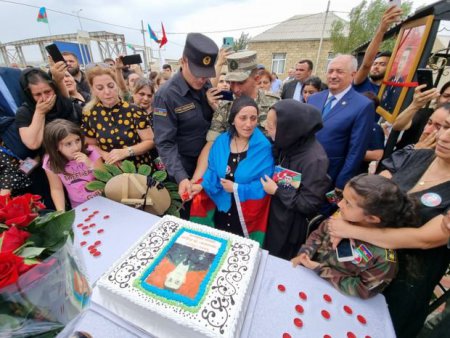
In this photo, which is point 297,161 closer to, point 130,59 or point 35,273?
point 35,273

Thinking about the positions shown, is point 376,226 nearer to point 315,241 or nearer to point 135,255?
point 315,241

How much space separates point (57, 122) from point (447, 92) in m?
3.43

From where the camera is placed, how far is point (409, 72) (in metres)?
2.18

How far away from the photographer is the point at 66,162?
1.81 meters

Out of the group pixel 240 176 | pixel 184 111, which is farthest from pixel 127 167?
pixel 240 176

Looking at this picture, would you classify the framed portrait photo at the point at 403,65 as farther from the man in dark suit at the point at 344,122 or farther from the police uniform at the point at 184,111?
the police uniform at the point at 184,111

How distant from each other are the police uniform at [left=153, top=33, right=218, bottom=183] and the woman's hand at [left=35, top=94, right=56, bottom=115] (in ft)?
2.77

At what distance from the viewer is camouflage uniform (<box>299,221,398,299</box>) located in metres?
0.98

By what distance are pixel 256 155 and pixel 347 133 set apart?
3.46 feet

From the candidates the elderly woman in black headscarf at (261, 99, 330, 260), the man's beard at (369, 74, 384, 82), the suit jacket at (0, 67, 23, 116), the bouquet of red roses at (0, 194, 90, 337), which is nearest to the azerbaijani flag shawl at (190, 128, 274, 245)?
the elderly woman in black headscarf at (261, 99, 330, 260)

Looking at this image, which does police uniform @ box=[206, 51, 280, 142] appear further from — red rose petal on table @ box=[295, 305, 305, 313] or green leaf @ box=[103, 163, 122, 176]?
red rose petal on table @ box=[295, 305, 305, 313]

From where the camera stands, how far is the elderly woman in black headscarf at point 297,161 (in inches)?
65.1

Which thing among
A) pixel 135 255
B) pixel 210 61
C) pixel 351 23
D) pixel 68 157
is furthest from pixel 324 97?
pixel 351 23

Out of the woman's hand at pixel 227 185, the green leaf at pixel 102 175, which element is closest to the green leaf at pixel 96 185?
the green leaf at pixel 102 175
